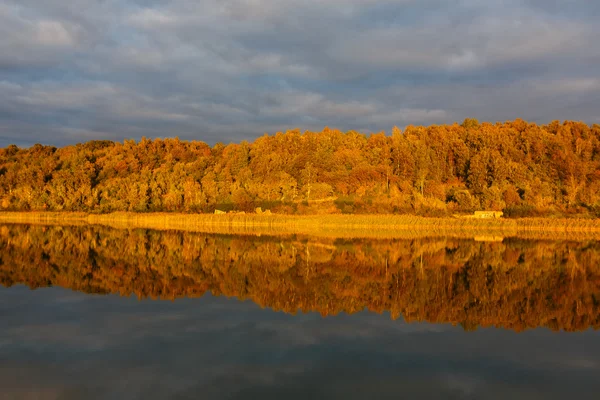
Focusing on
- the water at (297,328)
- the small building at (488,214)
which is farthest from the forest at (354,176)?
the water at (297,328)

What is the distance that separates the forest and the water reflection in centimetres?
2244

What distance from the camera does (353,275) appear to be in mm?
16641

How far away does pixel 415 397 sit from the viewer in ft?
21.8

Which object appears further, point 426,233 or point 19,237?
point 426,233

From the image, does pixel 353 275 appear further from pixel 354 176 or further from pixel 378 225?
pixel 354 176

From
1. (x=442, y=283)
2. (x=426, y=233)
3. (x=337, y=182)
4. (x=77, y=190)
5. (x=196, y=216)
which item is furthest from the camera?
(x=77, y=190)

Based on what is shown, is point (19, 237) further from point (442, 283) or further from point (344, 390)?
point (344, 390)

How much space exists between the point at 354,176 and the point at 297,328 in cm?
4543

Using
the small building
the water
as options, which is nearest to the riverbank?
the small building

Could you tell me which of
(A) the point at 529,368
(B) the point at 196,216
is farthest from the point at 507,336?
(B) the point at 196,216

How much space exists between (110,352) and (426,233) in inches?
1130

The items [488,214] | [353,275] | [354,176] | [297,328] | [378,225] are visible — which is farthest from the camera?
[354,176]

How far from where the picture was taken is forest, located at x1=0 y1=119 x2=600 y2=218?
48.6 m

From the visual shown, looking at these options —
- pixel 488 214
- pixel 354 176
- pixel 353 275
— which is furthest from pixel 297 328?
pixel 354 176
